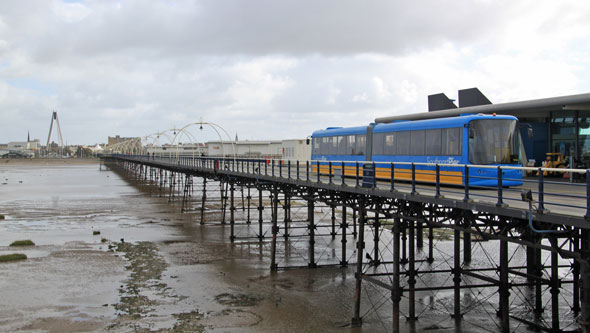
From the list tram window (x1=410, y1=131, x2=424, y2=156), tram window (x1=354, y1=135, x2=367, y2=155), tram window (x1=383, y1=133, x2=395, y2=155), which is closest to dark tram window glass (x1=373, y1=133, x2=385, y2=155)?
tram window (x1=383, y1=133, x2=395, y2=155)

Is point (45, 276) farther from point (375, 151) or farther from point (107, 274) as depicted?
point (375, 151)

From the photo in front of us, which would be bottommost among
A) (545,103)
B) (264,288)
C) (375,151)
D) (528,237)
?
(264,288)

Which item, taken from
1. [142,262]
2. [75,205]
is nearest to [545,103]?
[142,262]

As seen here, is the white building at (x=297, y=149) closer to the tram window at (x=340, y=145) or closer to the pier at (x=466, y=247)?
the pier at (x=466, y=247)

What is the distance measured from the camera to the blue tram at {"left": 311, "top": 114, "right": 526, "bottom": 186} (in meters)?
17.1

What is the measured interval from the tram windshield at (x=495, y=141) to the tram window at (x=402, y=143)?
12.9ft

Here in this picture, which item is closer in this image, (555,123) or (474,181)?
(474,181)

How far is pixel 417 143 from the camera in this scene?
21.1 m

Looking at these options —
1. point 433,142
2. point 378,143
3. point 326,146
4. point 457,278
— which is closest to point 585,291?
point 457,278

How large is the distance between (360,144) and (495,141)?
840cm

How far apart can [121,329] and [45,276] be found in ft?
26.0

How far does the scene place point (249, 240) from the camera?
31.1 meters

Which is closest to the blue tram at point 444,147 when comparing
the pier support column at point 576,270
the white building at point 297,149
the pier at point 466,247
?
the pier at point 466,247

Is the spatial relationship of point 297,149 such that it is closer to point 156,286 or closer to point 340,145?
point 340,145
